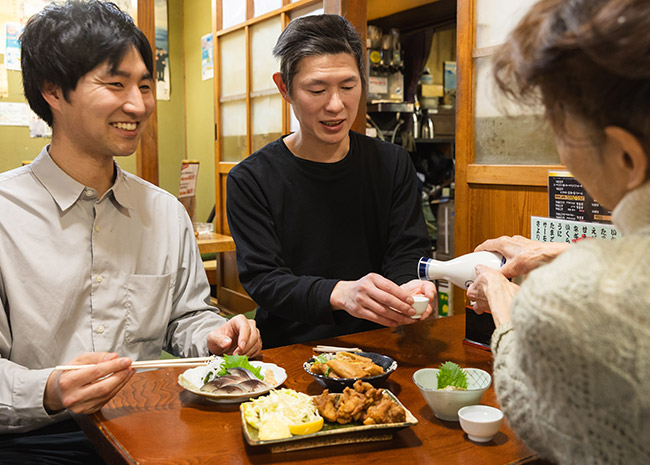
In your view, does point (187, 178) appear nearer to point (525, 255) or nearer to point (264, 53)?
point (264, 53)

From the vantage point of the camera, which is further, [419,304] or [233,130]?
[233,130]

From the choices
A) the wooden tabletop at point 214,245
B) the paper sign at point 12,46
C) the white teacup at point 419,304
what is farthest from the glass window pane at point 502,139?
the paper sign at point 12,46

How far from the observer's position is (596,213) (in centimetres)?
188

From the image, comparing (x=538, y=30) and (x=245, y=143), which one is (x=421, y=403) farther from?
(x=245, y=143)

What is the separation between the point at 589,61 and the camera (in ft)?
2.23

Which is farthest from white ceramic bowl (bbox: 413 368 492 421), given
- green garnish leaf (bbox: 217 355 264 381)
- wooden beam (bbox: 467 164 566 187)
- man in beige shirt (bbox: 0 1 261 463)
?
wooden beam (bbox: 467 164 566 187)

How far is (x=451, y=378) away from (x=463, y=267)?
0.39 meters

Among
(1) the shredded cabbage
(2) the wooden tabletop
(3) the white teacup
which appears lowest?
(2) the wooden tabletop

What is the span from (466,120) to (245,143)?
275 centimetres

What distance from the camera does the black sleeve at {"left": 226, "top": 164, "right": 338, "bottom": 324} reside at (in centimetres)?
174

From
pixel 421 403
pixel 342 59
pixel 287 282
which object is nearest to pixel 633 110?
pixel 421 403

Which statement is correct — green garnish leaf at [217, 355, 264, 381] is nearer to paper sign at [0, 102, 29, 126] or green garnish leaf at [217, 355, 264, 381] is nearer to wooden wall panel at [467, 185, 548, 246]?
wooden wall panel at [467, 185, 548, 246]

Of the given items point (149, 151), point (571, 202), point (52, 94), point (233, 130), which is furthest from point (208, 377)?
point (233, 130)

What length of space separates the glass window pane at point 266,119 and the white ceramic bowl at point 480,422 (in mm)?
3831
